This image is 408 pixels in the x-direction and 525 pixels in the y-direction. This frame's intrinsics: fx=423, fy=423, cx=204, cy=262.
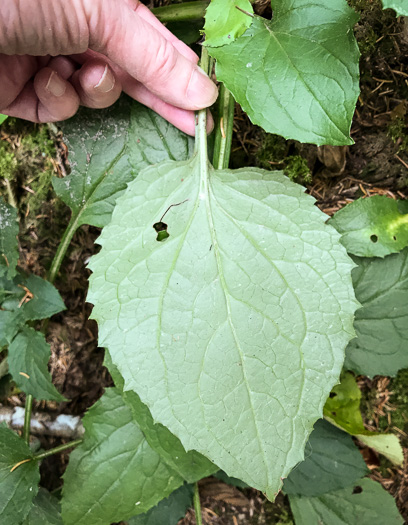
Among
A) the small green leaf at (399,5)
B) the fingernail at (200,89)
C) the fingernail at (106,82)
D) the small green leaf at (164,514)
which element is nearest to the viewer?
→ the small green leaf at (399,5)

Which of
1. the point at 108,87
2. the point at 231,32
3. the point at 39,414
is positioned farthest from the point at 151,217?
the point at 39,414

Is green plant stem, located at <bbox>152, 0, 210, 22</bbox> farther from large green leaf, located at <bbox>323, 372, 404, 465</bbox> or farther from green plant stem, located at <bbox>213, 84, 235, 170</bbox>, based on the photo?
large green leaf, located at <bbox>323, 372, 404, 465</bbox>

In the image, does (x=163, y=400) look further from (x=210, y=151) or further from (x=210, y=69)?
(x=210, y=69)

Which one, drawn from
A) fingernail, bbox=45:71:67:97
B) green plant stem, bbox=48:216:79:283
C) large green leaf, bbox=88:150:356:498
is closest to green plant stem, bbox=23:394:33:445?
green plant stem, bbox=48:216:79:283

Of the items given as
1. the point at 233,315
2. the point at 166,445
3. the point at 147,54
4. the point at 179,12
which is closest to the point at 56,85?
the point at 147,54

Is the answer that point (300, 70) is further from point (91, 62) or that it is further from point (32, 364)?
point (32, 364)

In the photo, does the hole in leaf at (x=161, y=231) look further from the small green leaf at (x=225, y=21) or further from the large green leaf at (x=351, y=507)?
the large green leaf at (x=351, y=507)

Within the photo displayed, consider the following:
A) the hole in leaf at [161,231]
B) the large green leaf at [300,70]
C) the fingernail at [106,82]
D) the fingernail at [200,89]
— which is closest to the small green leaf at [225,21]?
the large green leaf at [300,70]
